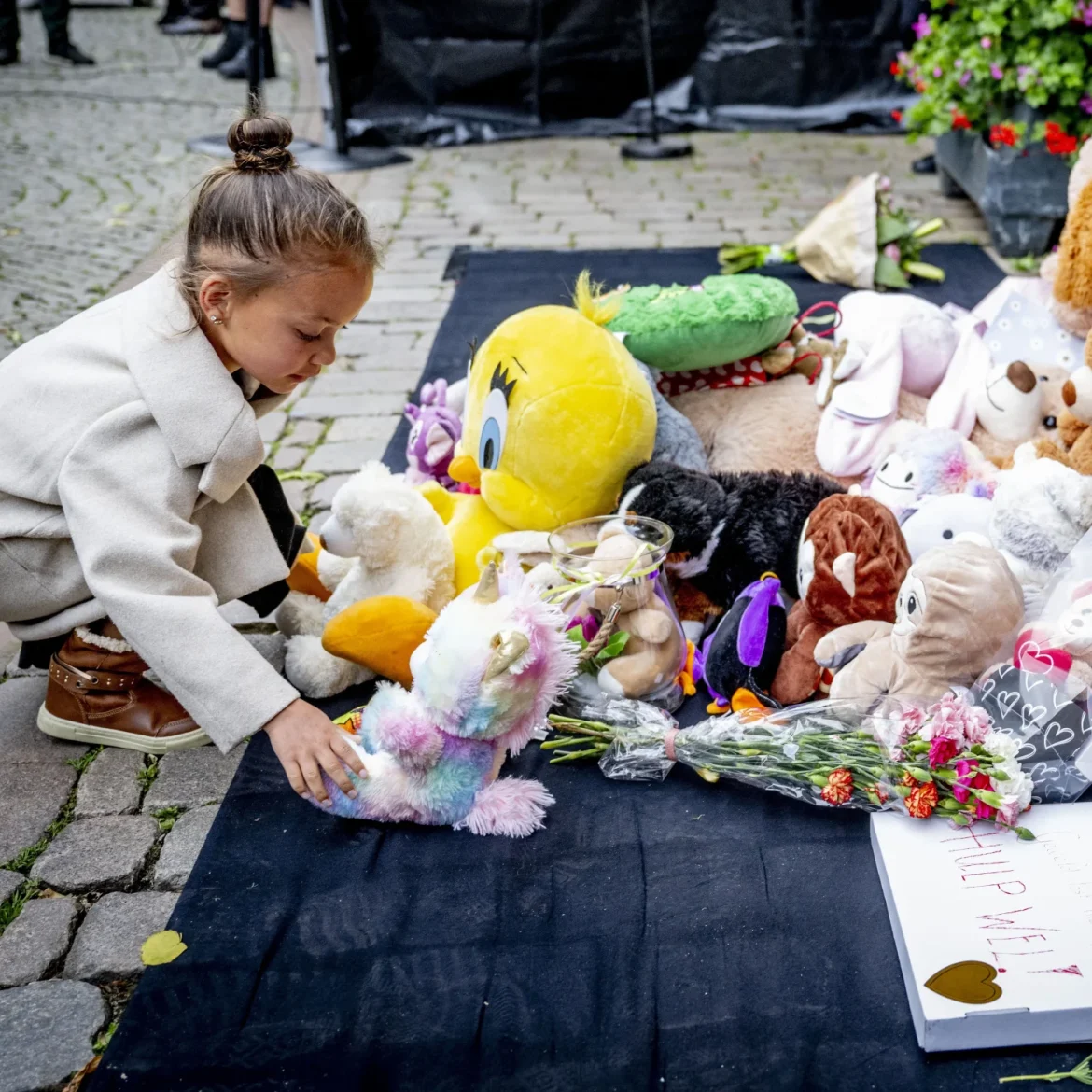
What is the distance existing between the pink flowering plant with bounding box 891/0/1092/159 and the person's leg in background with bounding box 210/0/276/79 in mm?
4622

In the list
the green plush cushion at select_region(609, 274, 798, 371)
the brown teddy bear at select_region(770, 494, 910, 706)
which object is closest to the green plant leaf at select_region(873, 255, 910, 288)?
the green plush cushion at select_region(609, 274, 798, 371)

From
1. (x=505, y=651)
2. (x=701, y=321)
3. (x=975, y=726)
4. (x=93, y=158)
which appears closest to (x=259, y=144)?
(x=505, y=651)

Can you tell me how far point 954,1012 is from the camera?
1430mm

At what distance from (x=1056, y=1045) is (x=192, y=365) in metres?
1.62

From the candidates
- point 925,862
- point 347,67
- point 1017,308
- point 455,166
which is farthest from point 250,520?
point 347,67

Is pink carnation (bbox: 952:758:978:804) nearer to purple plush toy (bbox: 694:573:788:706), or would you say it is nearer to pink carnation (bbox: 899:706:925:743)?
pink carnation (bbox: 899:706:925:743)

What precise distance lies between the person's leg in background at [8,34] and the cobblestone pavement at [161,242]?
0.41 ft

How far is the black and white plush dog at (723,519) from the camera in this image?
2139 mm

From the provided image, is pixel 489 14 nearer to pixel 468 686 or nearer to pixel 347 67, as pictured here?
pixel 347 67

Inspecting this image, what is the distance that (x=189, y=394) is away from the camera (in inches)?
73.3

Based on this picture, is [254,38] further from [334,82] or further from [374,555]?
[374,555]

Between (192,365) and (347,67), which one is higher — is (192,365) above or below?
above

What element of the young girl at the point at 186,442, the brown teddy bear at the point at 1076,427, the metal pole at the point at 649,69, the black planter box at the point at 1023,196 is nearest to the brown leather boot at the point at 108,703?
the young girl at the point at 186,442

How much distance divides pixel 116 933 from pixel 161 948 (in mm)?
102
